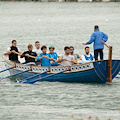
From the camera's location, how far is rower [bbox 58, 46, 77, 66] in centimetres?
1811

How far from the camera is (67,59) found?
18.3m

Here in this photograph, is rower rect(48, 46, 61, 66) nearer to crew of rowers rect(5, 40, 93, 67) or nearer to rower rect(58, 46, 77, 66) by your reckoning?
crew of rowers rect(5, 40, 93, 67)

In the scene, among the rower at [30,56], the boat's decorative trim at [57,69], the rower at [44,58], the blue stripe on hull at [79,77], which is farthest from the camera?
the rower at [30,56]

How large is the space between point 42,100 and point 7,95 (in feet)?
5.27

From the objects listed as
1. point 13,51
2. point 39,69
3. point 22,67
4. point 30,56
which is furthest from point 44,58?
point 13,51

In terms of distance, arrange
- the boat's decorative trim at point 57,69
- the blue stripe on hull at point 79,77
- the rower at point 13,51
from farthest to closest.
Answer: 1. the rower at point 13,51
2. the boat's decorative trim at point 57,69
3. the blue stripe on hull at point 79,77

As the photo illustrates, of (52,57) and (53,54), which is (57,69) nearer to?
(52,57)

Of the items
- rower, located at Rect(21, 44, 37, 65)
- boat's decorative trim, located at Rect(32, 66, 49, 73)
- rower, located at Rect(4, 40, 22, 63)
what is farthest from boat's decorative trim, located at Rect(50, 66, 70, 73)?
rower, located at Rect(4, 40, 22, 63)

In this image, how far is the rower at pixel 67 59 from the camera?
18109mm

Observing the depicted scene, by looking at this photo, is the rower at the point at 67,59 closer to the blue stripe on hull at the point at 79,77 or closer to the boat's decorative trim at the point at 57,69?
the boat's decorative trim at the point at 57,69

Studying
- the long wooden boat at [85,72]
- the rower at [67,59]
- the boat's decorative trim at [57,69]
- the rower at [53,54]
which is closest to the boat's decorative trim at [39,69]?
the long wooden boat at [85,72]

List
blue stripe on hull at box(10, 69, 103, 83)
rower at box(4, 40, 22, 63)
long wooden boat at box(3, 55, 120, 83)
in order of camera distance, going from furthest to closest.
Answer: rower at box(4, 40, 22, 63) < blue stripe on hull at box(10, 69, 103, 83) < long wooden boat at box(3, 55, 120, 83)

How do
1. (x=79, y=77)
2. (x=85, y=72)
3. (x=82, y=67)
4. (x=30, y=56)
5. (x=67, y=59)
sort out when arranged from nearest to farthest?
(x=82, y=67), (x=85, y=72), (x=79, y=77), (x=67, y=59), (x=30, y=56)

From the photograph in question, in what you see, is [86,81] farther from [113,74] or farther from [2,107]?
[2,107]
